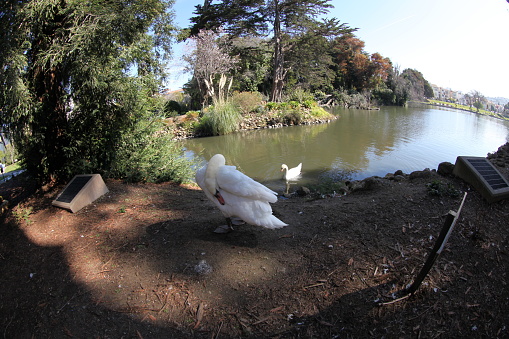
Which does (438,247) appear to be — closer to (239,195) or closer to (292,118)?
(239,195)

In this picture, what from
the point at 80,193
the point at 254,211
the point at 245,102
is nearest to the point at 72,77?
the point at 80,193

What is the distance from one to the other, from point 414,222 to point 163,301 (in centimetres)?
283

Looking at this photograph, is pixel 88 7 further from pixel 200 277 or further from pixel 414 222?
pixel 414 222

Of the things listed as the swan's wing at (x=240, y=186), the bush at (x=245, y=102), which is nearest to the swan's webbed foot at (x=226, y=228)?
the swan's wing at (x=240, y=186)

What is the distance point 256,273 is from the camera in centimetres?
244

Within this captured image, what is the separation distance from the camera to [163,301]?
7.18ft

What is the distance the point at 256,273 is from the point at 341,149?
953 cm

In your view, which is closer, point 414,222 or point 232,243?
point 232,243

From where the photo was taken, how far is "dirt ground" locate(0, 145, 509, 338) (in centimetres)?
197

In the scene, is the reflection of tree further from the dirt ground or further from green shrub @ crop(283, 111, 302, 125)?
the dirt ground

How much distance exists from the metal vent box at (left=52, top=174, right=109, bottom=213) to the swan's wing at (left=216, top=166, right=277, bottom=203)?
2.24 m

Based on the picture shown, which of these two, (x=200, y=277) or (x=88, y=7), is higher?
(x=88, y=7)

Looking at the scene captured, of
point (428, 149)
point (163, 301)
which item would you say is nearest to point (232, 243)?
point (163, 301)

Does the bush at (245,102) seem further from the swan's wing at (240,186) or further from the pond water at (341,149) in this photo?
the swan's wing at (240,186)
